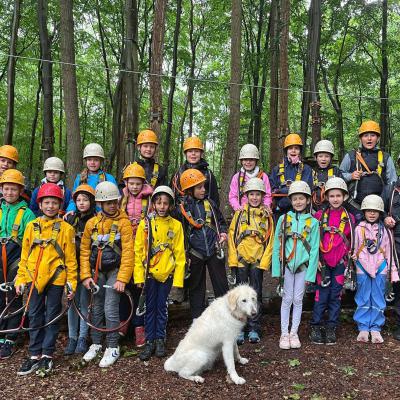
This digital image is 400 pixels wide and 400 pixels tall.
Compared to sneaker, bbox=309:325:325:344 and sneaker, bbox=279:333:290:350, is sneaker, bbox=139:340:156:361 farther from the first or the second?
sneaker, bbox=309:325:325:344

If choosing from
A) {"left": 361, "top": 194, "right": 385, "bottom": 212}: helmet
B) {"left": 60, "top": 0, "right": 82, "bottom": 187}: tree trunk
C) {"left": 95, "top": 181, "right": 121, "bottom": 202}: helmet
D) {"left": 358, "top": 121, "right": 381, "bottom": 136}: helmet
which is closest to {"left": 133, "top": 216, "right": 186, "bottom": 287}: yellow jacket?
{"left": 95, "top": 181, "right": 121, "bottom": 202}: helmet

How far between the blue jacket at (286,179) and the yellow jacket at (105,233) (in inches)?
107

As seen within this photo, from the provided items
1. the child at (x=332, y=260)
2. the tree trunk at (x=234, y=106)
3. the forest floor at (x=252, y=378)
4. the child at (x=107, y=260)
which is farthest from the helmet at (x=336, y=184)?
the tree trunk at (x=234, y=106)

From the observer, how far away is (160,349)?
203 inches

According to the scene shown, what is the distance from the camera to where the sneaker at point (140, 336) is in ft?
18.0

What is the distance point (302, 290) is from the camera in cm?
544

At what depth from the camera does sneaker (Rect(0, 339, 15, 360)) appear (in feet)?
17.1

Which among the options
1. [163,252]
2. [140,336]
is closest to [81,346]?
[140,336]

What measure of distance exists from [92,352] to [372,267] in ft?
14.1

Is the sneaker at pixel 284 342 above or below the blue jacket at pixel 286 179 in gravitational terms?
below

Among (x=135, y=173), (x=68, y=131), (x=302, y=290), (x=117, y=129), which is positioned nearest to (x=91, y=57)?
(x=117, y=129)

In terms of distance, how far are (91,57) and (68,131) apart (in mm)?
18970

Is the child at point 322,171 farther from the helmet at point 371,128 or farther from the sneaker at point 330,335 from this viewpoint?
the sneaker at point 330,335

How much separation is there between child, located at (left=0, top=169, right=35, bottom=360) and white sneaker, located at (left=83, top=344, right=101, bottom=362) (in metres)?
1.17
